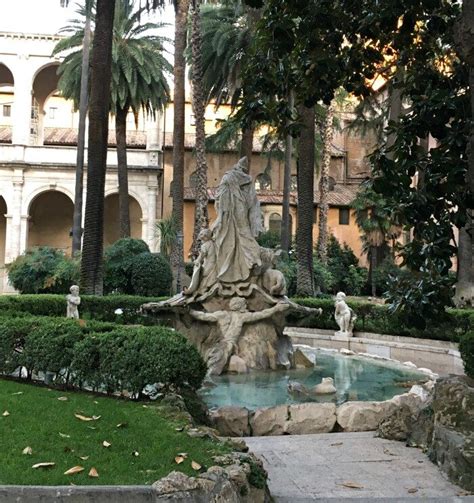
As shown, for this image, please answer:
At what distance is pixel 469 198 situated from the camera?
5.05m

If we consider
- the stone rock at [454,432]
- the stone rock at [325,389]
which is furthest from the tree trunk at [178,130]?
the stone rock at [454,432]

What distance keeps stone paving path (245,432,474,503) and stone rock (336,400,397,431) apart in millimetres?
340

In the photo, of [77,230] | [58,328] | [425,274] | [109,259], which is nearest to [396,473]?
[425,274]

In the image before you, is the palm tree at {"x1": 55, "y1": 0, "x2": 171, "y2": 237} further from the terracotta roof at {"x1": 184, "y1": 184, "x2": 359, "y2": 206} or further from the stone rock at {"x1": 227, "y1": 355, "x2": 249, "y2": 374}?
the stone rock at {"x1": 227, "y1": 355, "x2": 249, "y2": 374}

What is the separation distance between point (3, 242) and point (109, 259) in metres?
21.6

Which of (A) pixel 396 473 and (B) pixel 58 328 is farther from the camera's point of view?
(B) pixel 58 328

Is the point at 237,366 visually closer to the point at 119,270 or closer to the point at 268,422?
the point at 268,422

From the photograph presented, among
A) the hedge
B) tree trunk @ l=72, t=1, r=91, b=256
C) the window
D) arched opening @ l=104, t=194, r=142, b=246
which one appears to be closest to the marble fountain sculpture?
the hedge

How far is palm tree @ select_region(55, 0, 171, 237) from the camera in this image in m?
34.7

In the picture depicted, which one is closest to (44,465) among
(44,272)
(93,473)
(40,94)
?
(93,473)

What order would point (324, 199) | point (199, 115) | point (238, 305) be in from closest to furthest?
1. point (238, 305)
2. point (199, 115)
3. point (324, 199)

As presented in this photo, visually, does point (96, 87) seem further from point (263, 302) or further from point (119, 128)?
point (119, 128)

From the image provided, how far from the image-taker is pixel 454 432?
5203 millimetres

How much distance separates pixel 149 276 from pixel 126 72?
46.6ft
